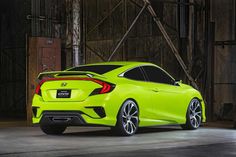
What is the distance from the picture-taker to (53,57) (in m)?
17.7

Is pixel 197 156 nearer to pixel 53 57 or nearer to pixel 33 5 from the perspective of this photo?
pixel 53 57

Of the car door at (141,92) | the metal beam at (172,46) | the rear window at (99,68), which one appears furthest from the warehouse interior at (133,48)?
the rear window at (99,68)

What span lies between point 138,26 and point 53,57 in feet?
10.6

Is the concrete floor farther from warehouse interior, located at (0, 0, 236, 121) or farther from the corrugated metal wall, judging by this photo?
the corrugated metal wall

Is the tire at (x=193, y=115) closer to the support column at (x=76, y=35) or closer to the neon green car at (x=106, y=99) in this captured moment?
the neon green car at (x=106, y=99)

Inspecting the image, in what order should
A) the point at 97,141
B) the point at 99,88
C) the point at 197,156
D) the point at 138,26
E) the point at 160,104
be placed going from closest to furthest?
the point at 197,156, the point at 97,141, the point at 99,88, the point at 160,104, the point at 138,26

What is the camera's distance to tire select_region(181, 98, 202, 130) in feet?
43.7

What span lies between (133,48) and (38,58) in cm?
375

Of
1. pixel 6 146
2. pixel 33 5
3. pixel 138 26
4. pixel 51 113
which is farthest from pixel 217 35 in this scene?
pixel 6 146

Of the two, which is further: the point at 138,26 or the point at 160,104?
the point at 138,26

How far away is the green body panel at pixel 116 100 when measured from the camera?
10945 millimetres

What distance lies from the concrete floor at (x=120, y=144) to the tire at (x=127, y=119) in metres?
0.19

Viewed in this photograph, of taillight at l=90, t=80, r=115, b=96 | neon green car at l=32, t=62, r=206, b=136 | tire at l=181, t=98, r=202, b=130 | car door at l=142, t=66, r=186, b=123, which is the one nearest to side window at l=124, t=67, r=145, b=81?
neon green car at l=32, t=62, r=206, b=136

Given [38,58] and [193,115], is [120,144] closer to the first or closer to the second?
[193,115]
